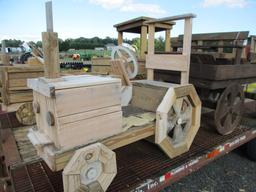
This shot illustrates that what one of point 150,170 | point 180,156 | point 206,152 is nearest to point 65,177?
point 150,170

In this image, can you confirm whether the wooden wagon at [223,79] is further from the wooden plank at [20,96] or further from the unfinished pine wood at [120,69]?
the wooden plank at [20,96]

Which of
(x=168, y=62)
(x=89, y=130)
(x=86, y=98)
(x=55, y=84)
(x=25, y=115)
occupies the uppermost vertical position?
(x=168, y=62)

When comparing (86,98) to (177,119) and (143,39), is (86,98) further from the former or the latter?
(143,39)

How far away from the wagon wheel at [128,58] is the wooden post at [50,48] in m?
1.27

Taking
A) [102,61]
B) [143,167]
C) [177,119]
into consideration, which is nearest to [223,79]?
[177,119]

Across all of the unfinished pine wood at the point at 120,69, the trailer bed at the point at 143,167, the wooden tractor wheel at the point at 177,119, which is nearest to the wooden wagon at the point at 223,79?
the trailer bed at the point at 143,167

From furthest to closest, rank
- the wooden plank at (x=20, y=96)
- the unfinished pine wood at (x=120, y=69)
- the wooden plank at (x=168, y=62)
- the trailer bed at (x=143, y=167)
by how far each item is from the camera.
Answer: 1. the wooden plank at (x=20, y=96)
2. the wooden plank at (x=168, y=62)
3. the unfinished pine wood at (x=120, y=69)
4. the trailer bed at (x=143, y=167)

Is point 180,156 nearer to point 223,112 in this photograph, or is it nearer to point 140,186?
point 140,186

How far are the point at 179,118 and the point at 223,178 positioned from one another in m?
Result: 1.43

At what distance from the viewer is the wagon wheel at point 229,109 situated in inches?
100

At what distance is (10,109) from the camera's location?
3.10 metres

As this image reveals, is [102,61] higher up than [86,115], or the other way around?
[102,61]

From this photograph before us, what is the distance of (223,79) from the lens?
2.43 m

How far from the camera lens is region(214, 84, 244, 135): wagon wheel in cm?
254
